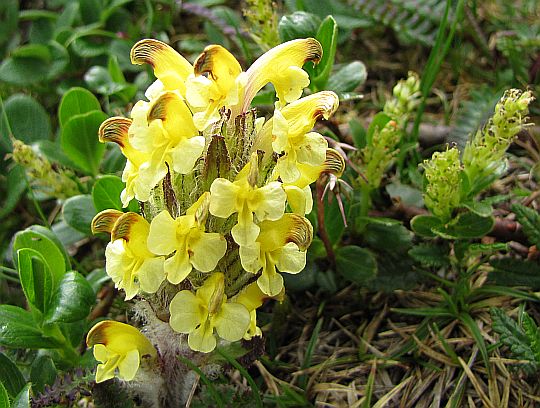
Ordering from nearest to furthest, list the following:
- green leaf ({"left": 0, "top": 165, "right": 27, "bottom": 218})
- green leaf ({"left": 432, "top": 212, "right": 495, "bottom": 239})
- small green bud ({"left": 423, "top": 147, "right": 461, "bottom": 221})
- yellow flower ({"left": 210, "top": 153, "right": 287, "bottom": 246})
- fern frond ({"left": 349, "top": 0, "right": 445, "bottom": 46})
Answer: yellow flower ({"left": 210, "top": 153, "right": 287, "bottom": 246})
small green bud ({"left": 423, "top": 147, "right": 461, "bottom": 221})
green leaf ({"left": 432, "top": 212, "right": 495, "bottom": 239})
green leaf ({"left": 0, "top": 165, "right": 27, "bottom": 218})
fern frond ({"left": 349, "top": 0, "right": 445, "bottom": 46})

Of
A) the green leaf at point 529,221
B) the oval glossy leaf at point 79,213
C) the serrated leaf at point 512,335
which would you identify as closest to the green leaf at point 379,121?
the green leaf at point 529,221

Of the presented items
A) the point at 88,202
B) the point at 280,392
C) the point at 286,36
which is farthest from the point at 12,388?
the point at 286,36

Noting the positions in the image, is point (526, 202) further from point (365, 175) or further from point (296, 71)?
point (296, 71)

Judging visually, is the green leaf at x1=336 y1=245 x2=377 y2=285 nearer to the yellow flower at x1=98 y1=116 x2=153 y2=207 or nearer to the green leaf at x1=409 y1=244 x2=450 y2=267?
the green leaf at x1=409 y1=244 x2=450 y2=267

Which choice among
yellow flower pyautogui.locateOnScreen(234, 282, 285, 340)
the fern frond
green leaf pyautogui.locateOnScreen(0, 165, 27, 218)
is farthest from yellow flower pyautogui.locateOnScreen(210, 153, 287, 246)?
the fern frond

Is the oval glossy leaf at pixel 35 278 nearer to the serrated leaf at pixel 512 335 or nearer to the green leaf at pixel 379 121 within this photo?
the green leaf at pixel 379 121

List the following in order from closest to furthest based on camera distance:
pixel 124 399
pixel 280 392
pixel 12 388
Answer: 1. pixel 124 399
2. pixel 12 388
3. pixel 280 392
